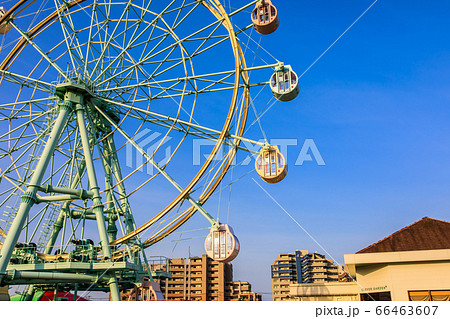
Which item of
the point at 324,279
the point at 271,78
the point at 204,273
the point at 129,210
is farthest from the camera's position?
the point at 324,279

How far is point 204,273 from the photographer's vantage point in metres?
90.9

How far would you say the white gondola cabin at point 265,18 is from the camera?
57.7 feet

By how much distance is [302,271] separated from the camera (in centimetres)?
10512

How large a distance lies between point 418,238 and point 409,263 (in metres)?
1.69

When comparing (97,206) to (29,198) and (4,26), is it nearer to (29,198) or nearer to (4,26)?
(29,198)

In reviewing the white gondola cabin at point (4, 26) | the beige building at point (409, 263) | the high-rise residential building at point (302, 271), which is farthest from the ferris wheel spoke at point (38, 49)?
the high-rise residential building at point (302, 271)

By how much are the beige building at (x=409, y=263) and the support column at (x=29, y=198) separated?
13311mm

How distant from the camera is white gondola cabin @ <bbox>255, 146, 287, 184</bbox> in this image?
15766 millimetres

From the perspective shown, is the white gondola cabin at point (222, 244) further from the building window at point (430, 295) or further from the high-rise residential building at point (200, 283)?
the high-rise residential building at point (200, 283)

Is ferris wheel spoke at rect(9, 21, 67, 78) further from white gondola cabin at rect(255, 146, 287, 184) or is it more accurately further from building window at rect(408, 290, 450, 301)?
building window at rect(408, 290, 450, 301)
